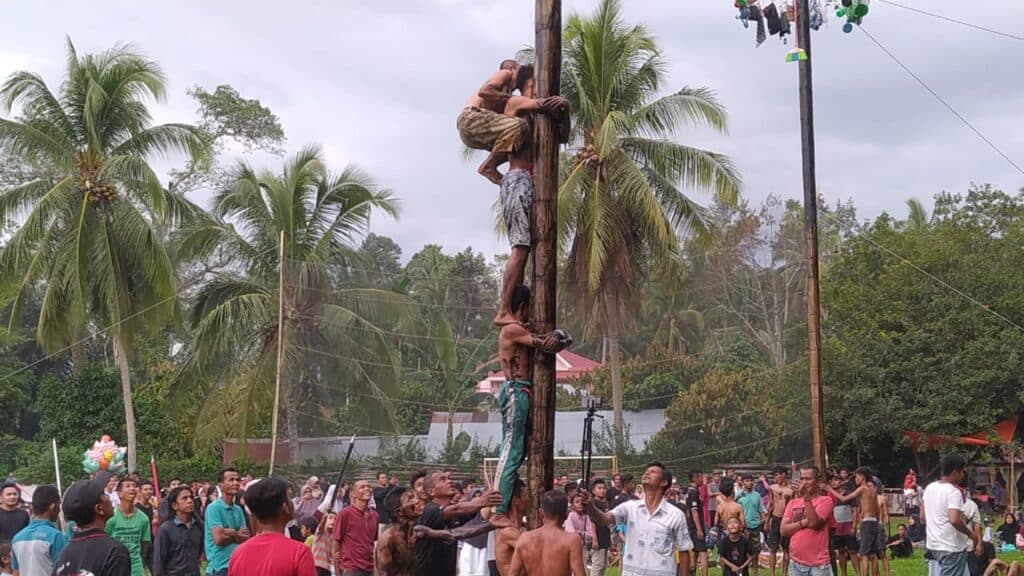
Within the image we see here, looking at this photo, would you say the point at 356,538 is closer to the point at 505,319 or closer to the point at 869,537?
the point at 505,319

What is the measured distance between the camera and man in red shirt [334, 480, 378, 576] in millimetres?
10922

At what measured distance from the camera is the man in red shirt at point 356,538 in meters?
10.9

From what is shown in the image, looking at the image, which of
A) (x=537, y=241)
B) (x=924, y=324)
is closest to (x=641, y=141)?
(x=924, y=324)

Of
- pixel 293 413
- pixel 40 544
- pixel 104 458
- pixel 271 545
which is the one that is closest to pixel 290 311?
pixel 293 413

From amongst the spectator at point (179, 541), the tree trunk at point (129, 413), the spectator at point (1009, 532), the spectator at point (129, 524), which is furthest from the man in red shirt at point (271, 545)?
the tree trunk at point (129, 413)

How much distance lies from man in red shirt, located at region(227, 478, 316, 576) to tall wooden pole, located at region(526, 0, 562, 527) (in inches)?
109

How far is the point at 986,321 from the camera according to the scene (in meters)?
34.2

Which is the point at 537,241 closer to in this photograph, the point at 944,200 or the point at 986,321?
the point at 986,321

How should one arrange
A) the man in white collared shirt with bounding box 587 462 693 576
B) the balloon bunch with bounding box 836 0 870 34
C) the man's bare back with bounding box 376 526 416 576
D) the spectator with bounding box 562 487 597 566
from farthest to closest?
the balloon bunch with bounding box 836 0 870 34 < the spectator with bounding box 562 487 597 566 < the man in white collared shirt with bounding box 587 462 693 576 < the man's bare back with bounding box 376 526 416 576

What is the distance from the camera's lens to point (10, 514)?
36.9ft

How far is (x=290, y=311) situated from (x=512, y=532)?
50.1 ft

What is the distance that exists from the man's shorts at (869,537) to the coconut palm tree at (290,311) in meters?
9.71

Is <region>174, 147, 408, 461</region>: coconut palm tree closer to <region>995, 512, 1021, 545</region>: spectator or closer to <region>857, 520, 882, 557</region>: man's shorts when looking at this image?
<region>857, 520, 882, 557</region>: man's shorts

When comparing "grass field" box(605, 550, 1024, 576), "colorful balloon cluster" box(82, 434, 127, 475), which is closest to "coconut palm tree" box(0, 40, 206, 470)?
"colorful balloon cluster" box(82, 434, 127, 475)
